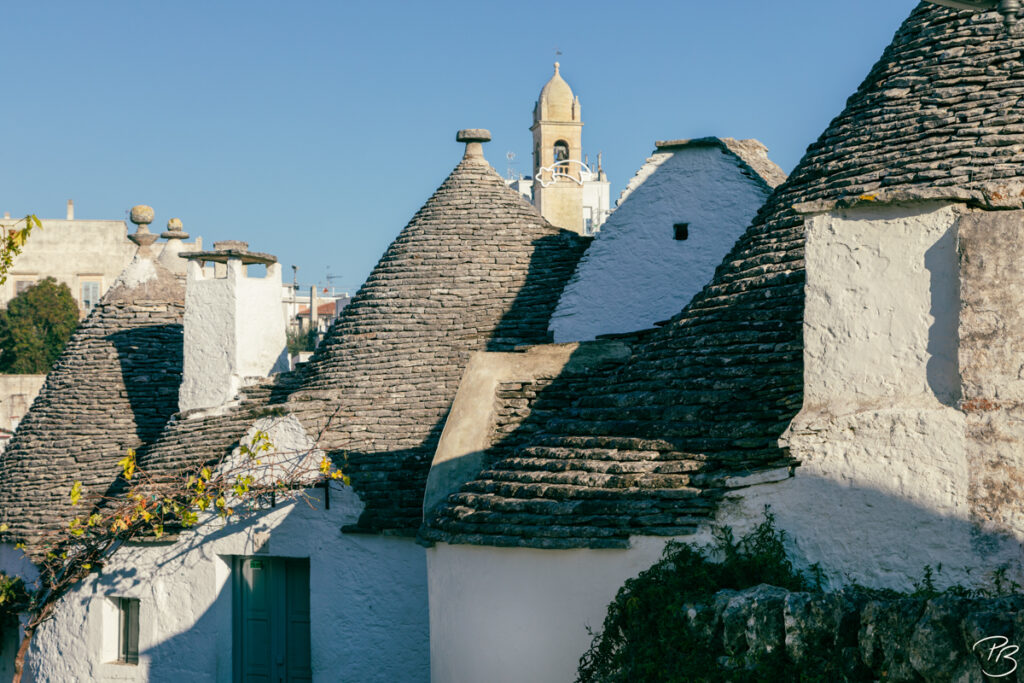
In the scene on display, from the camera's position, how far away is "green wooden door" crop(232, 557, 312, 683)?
13.6 m

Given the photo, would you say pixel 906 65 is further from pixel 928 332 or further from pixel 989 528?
pixel 989 528

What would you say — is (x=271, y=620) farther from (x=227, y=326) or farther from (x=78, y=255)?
(x=78, y=255)

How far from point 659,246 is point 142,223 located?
841cm

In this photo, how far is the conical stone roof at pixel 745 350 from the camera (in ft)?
27.2

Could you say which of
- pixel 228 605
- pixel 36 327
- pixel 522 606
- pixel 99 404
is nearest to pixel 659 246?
pixel 228 605

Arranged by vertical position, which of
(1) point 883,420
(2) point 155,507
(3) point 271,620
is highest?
(1) point 883,420

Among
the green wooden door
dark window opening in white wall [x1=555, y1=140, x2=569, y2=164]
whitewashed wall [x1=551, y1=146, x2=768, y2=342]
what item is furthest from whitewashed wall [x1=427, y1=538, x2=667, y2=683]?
dark window opening in white wall [x1=555, y1=140, x2=569, y2=164]

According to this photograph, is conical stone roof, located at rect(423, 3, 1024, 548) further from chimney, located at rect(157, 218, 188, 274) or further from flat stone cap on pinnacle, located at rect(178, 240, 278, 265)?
chimney, located at rect(157, 218, 188, 274)

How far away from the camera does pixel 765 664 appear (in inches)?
264

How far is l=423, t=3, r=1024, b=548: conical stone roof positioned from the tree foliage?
4200cm

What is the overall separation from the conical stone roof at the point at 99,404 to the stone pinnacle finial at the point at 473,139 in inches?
202

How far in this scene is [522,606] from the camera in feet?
29.0

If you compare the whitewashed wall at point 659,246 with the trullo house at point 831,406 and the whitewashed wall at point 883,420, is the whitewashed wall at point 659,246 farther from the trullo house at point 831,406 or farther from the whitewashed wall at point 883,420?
the whitewashed wall at point 883,420

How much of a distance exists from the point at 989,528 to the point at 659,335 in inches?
136
